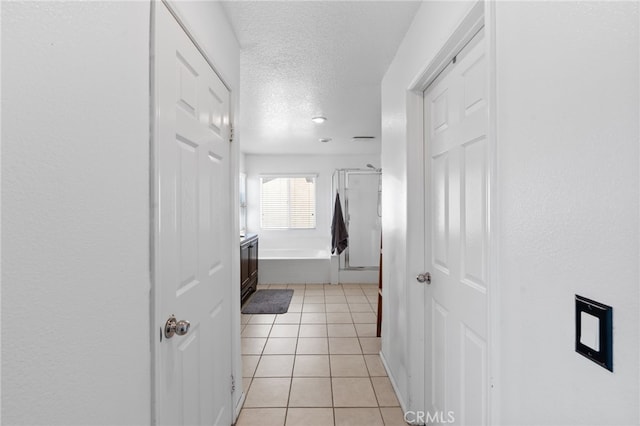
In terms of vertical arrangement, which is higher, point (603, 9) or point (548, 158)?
point (603, 9)

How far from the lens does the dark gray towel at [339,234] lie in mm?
5414

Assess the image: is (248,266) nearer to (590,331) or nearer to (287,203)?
(287,203)

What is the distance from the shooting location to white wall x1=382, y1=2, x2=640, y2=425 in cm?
60

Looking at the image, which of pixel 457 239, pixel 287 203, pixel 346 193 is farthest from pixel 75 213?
pixel 287 203

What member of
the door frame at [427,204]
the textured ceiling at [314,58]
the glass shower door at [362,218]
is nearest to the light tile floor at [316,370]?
the door frame at [427,204]

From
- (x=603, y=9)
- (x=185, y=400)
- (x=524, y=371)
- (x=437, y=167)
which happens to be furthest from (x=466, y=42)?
(x=185, y=400)

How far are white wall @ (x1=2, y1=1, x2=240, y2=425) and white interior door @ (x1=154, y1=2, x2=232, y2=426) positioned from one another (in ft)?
0.30

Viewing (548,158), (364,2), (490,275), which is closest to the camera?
(548,158)

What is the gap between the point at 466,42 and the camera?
133 cm

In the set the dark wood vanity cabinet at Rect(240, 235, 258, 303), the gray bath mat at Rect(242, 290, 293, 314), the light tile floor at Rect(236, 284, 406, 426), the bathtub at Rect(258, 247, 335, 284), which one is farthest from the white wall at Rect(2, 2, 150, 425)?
the bathtub at Rect(258, 247, 335, 284)

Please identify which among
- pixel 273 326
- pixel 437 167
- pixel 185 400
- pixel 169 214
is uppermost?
pixel 437 167

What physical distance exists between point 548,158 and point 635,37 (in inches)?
11.1

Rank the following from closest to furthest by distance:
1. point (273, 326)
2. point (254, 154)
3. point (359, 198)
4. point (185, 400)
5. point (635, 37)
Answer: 1. point (635, 37)
2. point (185, 400)
3. point (273, 326)
4. point (359, 198)
5. point (254, 154)

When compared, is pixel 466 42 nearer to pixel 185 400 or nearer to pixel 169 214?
pixel 169 214
